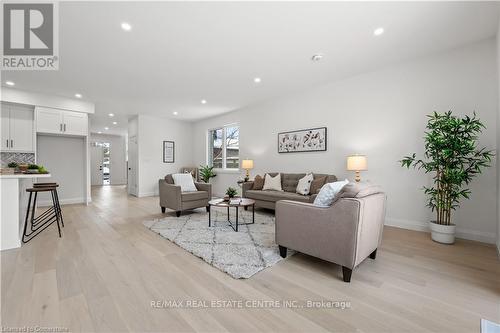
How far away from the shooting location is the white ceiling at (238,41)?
2174mm

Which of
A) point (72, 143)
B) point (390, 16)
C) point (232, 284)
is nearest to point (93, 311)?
point (232, 284)

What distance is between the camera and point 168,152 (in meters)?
7.18

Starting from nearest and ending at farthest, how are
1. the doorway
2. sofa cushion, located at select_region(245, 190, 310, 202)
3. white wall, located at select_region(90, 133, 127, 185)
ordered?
sofa cushion, located at select_region(245, 190, 310, 202), the doorway, white wall, located at select_region(90, 133, 127, 185)

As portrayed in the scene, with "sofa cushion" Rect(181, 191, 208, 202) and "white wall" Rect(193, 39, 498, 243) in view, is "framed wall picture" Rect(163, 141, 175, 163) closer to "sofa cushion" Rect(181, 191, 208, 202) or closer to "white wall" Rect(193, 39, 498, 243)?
"sofa cushion" Rect(181, 191, 208, 202)

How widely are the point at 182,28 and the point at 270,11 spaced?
1027 millimetres

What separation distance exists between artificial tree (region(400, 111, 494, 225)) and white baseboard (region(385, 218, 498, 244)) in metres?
0.34

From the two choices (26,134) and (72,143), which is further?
(72,143)

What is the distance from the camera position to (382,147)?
3.53 metres

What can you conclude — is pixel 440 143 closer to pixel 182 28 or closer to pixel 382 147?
pixel 382 147

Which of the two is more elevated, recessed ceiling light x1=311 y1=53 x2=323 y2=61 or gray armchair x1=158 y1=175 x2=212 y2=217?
recessed ceiling light x1=311 y1=53 x2=323 y2=61

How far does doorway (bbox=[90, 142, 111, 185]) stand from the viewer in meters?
9.62

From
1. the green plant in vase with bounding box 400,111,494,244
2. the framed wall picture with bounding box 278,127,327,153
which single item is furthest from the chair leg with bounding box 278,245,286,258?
the framed wall picture with bounding box 278,127,327,153

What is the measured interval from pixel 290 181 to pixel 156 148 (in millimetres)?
4675

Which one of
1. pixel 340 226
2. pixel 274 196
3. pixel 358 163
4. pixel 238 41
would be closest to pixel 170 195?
pixel 274 196
